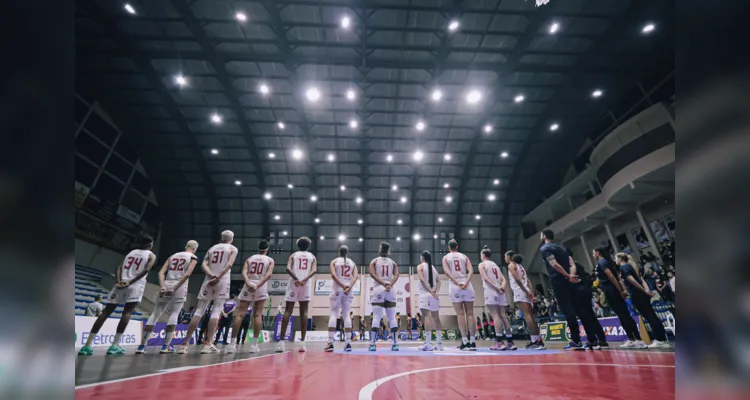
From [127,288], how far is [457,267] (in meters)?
6.07

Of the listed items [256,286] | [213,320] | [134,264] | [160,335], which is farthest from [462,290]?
[160,335]

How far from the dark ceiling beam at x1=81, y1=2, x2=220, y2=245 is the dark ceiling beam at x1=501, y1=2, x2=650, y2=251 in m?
21.0

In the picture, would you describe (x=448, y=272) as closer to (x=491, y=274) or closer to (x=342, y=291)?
(x=491, y=274)

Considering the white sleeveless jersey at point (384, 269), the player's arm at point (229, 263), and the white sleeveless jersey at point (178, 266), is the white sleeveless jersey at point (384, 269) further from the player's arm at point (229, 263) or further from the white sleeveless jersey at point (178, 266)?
→ the white sleeveless jersey at point (178, 266)

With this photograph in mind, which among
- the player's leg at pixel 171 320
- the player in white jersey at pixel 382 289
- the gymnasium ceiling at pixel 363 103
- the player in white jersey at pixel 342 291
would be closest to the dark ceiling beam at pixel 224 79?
the gymnasium ceiling at pixel 363 103

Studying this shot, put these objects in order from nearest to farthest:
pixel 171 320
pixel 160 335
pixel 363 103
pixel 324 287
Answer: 1. pixel 171 320
2. pixel 160 335
3. pixel 363 103
4. pixel 324 287

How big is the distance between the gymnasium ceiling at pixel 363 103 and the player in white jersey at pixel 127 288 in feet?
40.4

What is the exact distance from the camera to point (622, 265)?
732cm

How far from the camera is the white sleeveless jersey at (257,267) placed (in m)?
7.27

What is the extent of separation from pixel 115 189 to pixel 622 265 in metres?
25.9

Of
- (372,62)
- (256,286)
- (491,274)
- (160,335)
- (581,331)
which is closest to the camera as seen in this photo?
(256,286)

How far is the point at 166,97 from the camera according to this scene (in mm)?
19891

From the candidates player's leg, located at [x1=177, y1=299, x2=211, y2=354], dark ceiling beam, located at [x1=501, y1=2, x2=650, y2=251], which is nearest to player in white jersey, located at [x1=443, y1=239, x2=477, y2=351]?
player's leg, located at [x1=177, y1=299, x2=211, y2=354]

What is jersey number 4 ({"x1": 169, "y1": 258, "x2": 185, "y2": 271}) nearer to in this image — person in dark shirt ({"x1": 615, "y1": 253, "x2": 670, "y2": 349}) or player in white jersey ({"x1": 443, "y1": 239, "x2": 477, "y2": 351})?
player in white jersey ({"x1": 443, "y1": 239, "x2": 477, "y2": 351})
